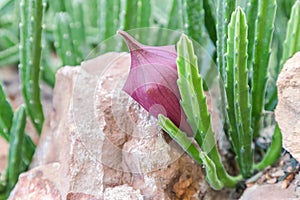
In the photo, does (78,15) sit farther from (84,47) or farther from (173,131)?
(173,131)

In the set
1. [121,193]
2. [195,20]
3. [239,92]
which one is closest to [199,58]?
[195,20]

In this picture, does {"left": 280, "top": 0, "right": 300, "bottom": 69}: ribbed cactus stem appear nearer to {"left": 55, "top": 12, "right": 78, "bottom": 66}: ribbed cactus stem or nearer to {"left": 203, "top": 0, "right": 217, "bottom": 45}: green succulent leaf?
{"left": 203, "top": 0, "right": 217, "bottom": 45}: green succulent leaf

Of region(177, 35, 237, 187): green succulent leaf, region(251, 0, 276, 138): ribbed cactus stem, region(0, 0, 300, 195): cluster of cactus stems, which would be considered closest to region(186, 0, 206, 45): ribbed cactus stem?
region(0, 0, 300, 195): cluster of cactus stems

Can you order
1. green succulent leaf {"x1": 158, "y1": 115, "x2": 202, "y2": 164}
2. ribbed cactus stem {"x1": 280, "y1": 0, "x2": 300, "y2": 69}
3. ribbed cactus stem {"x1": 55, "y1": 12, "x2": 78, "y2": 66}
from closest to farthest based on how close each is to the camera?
1. green succulent leaf {"x1": 158, "y1": 115, "x2": 202, "y2": 164}
2. ribbed cactus stem {"x1": 280, "y1": 0, "x2": 300, "y2": 69}
3. ribbed cactus stem {"x1": 55, "y1": 12, "x2": 78, "y2": 66}

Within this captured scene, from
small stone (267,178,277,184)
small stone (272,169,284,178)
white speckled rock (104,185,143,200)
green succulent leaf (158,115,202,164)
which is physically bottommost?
small stone (267,178,277,184)

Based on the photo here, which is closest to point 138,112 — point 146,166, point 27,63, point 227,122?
point 146,166

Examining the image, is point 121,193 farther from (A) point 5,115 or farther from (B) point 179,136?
(A) point 5,115
